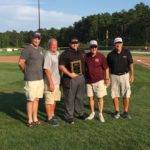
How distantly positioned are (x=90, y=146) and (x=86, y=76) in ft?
9.86

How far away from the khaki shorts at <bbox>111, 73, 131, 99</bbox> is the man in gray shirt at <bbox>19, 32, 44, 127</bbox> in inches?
74.5

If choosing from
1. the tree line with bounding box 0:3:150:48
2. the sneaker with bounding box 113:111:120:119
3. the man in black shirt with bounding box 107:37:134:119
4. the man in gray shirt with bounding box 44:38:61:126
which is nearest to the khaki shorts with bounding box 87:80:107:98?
the man in black shirt with bounding box 107:37:134:119

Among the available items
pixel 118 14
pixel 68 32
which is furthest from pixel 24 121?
pixel 68 32

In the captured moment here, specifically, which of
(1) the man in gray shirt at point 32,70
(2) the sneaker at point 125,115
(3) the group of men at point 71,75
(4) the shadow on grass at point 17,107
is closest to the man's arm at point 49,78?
(3) the group of men at point 71,75

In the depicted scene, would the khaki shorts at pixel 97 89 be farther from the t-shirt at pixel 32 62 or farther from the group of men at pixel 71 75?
the t-shirt at pixel 32 62

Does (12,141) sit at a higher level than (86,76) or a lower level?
lower

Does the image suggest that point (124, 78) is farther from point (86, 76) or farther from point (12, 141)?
point (12, 141)

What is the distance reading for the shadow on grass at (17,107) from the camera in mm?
11149

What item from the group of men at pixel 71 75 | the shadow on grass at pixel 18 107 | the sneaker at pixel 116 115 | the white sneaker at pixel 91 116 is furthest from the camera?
the shadow on grass at pixel 18 107

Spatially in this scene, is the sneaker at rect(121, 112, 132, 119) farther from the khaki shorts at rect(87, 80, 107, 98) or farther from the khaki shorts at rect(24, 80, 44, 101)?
the khaki shorts at rect(24, 80, 44, 101)

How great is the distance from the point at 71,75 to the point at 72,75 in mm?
26

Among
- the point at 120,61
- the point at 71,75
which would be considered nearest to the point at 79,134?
the point at 71,75

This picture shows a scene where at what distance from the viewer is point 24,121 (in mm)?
10438

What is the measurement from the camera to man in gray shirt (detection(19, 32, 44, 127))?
974 centimetres
